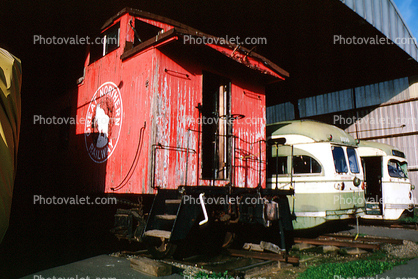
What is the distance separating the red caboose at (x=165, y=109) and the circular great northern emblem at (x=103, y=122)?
2 cm

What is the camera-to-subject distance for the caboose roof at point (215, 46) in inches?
220

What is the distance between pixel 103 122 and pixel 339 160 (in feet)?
19.7

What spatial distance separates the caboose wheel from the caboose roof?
3.51 m

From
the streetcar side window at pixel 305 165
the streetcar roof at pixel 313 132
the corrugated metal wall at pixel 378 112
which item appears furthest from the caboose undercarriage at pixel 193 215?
the corrugated metal wall at pixel 378 112

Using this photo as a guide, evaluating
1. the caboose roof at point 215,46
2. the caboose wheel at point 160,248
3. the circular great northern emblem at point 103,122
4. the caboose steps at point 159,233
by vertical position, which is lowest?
the caboose wheel at point 160,248

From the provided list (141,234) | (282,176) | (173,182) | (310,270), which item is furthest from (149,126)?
(282,176)

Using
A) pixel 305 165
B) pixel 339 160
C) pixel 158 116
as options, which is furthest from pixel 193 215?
pixel 339 160

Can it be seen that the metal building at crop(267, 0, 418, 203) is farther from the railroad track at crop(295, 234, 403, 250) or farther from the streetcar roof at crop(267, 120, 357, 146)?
the railroad track at crop(295, 234, 403, 250)

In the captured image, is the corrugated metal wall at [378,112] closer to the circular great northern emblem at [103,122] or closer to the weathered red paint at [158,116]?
the weathered red paint at [158,116]

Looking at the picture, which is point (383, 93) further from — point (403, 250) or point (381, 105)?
point (403, 250)

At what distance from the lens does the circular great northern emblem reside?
6.57 m

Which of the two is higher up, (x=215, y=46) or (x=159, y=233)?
(x=215, y=46)

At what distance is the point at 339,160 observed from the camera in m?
8.48

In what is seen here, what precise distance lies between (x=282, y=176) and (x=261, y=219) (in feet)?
10.4
